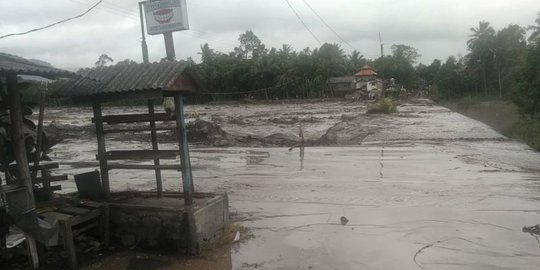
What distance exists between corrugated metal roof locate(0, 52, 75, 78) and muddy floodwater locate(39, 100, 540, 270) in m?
3.56

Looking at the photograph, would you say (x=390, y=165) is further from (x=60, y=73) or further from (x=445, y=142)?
(x=60, y=73)

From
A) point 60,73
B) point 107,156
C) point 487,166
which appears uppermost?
point 60,73

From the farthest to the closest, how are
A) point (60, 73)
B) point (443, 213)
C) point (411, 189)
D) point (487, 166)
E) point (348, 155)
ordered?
1. point (348, 155)
2. point (487, 166)
3. point (411, 189)
4. point (443, 213)
5. point (60, 73)

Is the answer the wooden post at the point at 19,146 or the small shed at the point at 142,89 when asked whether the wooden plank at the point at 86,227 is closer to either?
the wooden post at the point at 19,146

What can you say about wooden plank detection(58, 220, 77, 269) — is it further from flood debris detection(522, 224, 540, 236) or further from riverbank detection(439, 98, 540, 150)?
riverbank detection(439, 98, 540, 150)

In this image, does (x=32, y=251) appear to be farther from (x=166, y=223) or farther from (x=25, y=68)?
(x=25, y=68)

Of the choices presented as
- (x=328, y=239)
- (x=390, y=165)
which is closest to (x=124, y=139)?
(x=390, y=165)

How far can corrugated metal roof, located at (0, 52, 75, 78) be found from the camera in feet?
18.9

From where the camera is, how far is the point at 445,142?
19.3 meters

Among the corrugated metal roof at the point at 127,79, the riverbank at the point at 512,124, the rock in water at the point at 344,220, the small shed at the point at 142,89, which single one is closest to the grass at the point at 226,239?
the small shed at the point at 142,89

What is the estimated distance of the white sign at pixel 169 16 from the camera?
2058 cm

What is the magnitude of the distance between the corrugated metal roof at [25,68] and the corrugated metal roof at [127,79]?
0.37 m

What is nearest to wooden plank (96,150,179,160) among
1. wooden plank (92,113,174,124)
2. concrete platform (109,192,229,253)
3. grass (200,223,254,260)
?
wooden plank (92,113,174,124)

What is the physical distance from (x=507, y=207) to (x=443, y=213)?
56.0 inches
